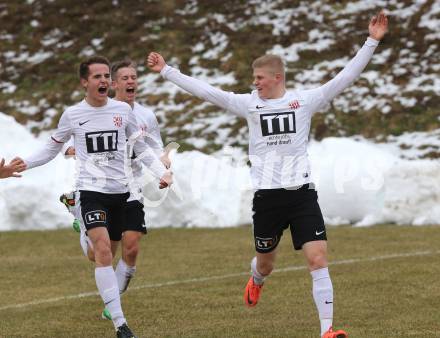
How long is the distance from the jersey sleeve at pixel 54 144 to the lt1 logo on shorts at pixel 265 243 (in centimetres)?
200

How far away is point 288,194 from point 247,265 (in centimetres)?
531

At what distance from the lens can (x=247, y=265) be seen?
1409 cm

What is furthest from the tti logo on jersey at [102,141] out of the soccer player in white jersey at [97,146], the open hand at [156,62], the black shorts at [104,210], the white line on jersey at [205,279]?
the white line on jersey at [205,279]

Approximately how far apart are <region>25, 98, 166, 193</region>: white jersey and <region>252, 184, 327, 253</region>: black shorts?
1.40m

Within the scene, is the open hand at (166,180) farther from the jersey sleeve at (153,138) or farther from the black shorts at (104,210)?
the jersey sleeve at (153,138)

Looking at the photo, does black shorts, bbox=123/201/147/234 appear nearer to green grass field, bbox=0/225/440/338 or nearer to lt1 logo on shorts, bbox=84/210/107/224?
Answer: green grass field, bbox=0/225/440/338

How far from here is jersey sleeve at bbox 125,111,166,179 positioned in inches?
391

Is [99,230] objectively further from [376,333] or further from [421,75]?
[421,75]

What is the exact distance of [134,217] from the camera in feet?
34.5

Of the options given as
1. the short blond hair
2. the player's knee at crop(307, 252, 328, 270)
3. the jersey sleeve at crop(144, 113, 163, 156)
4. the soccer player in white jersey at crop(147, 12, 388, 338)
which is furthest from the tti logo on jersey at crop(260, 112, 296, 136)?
the jersey sleeve at crop(144, 113, 163, 156)

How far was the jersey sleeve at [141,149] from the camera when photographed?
9.94 m

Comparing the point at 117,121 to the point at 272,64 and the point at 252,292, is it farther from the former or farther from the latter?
the point at 252,292

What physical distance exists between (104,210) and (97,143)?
0.60 m

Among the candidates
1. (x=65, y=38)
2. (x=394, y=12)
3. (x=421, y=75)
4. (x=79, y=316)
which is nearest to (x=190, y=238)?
(x=79, y=316)
